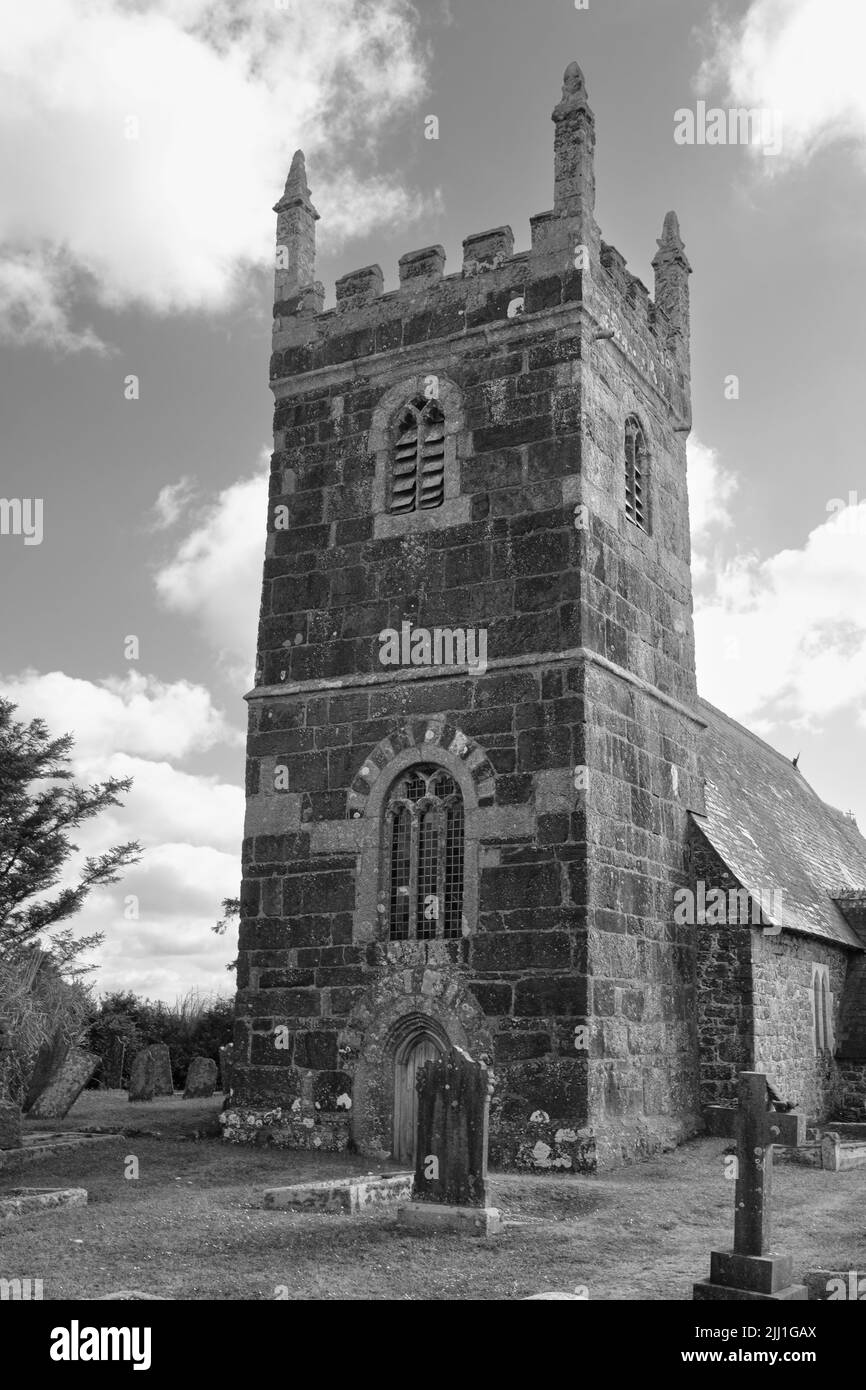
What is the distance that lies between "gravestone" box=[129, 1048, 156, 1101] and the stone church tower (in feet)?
26.5

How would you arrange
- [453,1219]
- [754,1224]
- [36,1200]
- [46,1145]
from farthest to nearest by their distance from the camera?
[46,1145] → [36,1200] → [453,1219] → [754,1224]

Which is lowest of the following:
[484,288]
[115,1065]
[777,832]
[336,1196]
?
[115,1065]

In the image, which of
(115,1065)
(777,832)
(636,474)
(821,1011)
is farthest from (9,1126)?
(777,832)

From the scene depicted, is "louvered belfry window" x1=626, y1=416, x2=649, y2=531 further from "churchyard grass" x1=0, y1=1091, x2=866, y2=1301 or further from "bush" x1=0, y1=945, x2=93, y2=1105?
"bush" x1=0, y1=945, x2=93, y2=1105

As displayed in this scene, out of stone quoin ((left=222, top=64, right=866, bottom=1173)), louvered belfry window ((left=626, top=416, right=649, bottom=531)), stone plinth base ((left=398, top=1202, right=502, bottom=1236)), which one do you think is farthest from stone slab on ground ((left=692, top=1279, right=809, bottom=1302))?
louvered belfry window ((left=626, top=416, right=649, bottom=531))

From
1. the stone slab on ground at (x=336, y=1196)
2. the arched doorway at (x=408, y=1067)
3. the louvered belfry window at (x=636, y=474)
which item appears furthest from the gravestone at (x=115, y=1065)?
the stone slab on ground at (x=336, y=1196)

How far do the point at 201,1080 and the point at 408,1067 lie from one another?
10.1 meters

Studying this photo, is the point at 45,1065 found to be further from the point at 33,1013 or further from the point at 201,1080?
the point at 201,1080

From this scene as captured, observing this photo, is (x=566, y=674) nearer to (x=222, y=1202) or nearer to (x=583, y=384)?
(x=583, y=384)

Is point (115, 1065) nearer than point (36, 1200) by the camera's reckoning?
No

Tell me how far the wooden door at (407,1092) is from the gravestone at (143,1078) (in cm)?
1000

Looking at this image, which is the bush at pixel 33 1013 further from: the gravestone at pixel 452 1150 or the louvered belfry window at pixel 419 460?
the louvered belfry window at pixel 419 460

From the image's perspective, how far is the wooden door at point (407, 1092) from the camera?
50.8 feet

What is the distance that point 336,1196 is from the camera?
11477 millimetres
